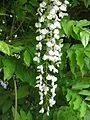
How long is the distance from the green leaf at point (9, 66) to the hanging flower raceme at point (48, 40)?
0.11 m

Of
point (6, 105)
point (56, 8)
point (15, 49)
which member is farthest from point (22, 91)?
point (56, 8)

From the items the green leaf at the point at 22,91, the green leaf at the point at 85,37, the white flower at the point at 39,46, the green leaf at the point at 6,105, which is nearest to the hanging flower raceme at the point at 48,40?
the white flower at the point at 39,46

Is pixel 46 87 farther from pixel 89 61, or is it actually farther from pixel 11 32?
pixel 11 32

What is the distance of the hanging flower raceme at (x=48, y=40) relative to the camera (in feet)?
5.13

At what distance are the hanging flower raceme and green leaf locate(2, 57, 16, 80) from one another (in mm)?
113

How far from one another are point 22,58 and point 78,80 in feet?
1.07

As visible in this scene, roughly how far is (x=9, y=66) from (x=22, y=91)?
28cm

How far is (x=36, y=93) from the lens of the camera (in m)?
1.93

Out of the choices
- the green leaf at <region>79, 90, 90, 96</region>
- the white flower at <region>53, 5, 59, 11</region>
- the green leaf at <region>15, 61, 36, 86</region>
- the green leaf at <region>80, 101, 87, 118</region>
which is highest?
the white flower at <region>53, 5, 59, 11</region>

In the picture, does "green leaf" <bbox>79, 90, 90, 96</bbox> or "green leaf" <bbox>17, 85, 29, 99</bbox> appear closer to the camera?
"green leaf" <bbox>79, 90, 90, 96</bbox>

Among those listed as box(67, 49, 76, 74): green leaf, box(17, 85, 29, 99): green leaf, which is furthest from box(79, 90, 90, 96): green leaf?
box(17, 85, 29, 99): green leaf

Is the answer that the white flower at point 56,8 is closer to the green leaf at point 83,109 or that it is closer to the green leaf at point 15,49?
the green leaf at point 15,49

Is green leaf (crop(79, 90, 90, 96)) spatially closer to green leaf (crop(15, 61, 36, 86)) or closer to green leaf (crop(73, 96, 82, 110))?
green leaf (crop(73, 96, 82, 110))

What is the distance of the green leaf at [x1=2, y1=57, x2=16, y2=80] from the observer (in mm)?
1592
